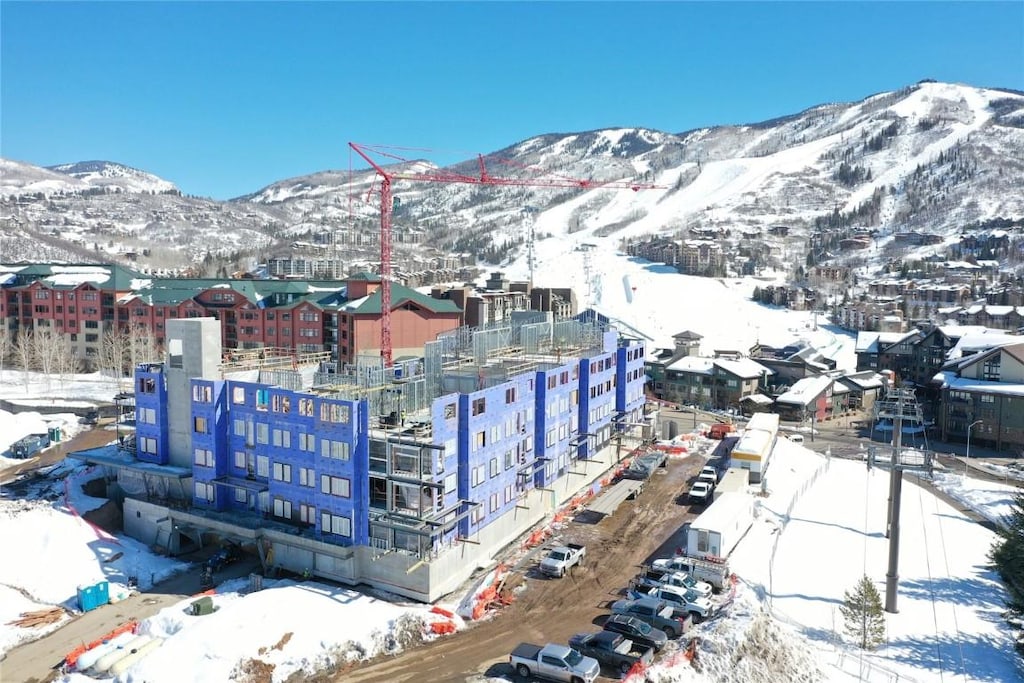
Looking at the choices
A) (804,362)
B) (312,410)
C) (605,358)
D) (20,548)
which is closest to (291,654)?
(312,410)

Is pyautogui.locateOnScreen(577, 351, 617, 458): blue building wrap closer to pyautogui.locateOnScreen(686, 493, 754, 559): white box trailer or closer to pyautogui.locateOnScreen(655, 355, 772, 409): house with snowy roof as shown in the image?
pyautogui.locateOnScreen(686, 493, 754, 559): white box trailer

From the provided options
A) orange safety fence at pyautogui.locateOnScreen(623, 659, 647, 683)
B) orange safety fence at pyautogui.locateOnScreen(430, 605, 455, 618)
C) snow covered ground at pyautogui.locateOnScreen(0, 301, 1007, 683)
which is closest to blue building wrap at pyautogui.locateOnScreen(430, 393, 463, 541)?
orange safety fence at pyautogui.locateOnScreen(430, 605, 455, 618)

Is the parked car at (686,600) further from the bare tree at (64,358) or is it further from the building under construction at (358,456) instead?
the bare tree at (64,358)

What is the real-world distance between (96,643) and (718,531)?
25161 millimetres

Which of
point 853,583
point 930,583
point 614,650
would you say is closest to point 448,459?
point 614,650

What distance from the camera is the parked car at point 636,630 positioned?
79.5 ft

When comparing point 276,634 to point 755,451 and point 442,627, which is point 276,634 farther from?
point 755,451

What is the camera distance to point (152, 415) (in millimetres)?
37719

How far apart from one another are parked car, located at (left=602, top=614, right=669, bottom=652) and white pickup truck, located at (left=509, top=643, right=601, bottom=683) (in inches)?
88.6

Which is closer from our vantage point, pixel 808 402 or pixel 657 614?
pixel 657 614

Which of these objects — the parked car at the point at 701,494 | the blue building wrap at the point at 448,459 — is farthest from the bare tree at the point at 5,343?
the parked car at the point at 701,494

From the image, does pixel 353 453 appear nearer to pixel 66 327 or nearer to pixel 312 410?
pixel 312 410

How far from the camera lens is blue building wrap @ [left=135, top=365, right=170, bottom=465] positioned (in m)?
37.3

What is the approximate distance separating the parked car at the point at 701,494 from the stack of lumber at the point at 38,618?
3231cm
